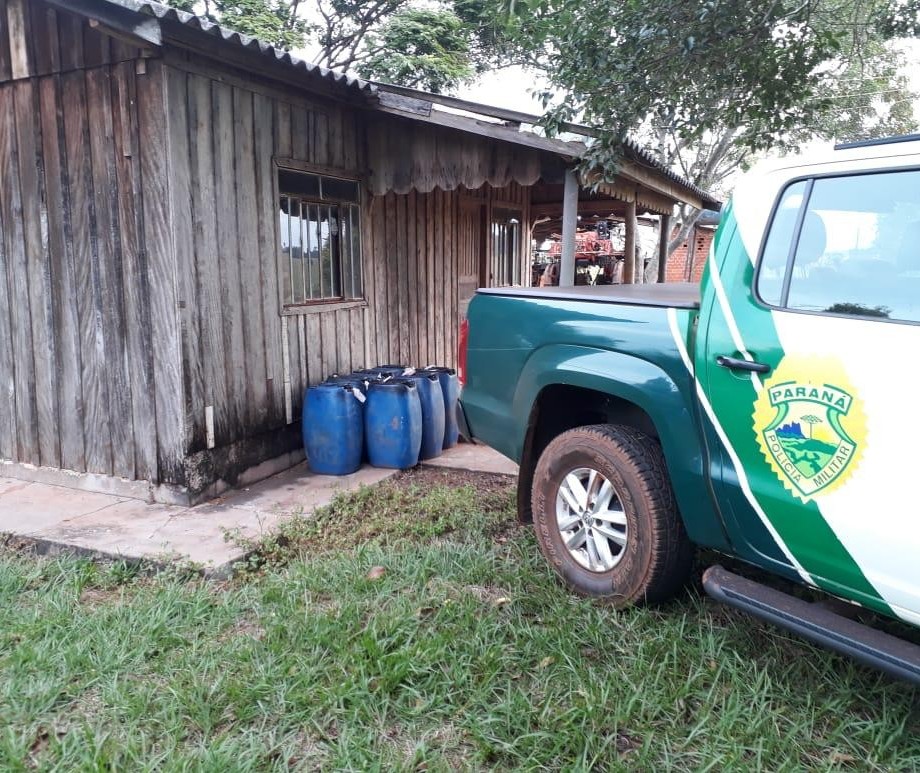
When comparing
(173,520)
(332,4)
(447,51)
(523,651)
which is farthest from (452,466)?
(332,4)

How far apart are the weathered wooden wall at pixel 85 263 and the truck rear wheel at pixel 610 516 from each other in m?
2.76

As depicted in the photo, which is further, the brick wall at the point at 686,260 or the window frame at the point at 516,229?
the brick wall at the point at 686,260

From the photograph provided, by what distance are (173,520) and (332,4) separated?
15676mm

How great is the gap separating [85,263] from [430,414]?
9.32 ft

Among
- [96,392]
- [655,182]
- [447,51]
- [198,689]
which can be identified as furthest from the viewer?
[447,51]

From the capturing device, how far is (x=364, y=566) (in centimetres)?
409

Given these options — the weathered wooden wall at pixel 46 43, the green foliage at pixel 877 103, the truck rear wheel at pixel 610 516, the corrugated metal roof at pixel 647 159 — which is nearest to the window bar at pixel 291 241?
the weathered wooden wall at pixel 46 43

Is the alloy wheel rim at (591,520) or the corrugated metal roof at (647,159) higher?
the corrugated metal roof at (647,159)

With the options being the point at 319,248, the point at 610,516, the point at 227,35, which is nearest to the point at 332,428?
the point at 319,248

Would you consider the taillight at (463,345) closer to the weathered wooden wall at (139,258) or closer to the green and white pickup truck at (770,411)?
the green and white pickup truck at (770,411)

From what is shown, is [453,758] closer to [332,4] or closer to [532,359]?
[532,359]

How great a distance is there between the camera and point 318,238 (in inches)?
264

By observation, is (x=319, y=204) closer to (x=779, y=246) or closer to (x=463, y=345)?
(x=463, y=345)

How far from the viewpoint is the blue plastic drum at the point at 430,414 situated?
21.7ft
